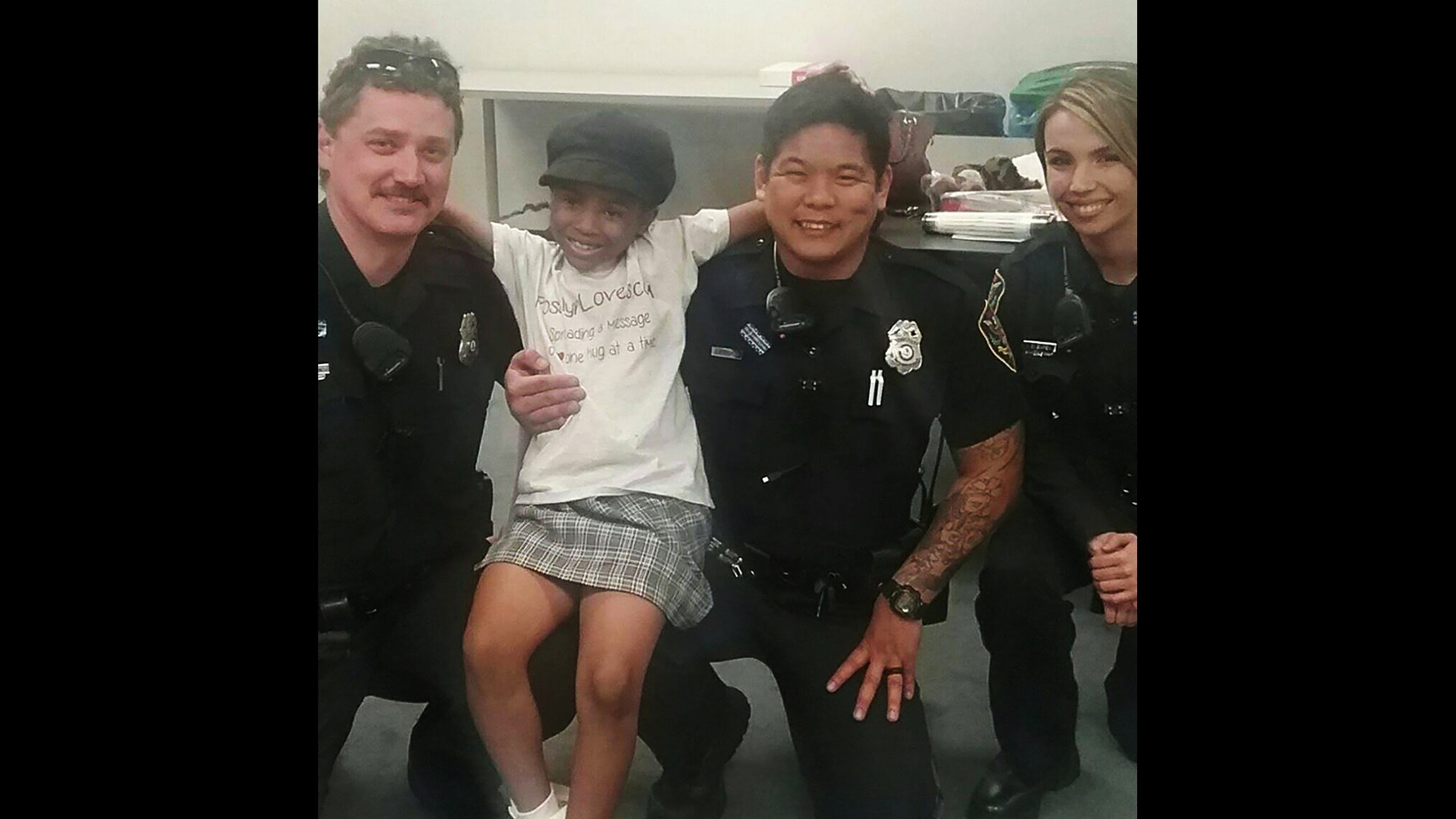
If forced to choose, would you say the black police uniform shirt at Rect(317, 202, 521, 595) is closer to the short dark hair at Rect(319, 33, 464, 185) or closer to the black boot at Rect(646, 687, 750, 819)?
the short dark hair at Rect(319, 33, 464, 185)

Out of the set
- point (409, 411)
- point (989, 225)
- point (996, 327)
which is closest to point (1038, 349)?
point (996, 327)

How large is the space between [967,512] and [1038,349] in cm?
22

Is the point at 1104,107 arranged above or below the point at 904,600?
above

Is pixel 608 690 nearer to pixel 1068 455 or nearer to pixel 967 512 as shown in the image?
pixel 967 512

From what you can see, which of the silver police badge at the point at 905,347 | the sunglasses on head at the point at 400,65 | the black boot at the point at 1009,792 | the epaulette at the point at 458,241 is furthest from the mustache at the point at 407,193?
the black boot at the point at 1009,792

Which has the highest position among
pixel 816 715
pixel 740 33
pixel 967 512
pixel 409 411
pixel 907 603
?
pixel 740 33

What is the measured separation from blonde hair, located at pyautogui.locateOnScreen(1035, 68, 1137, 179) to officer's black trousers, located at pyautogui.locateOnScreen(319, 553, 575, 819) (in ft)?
2.91

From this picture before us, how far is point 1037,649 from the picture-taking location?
4.32 feet

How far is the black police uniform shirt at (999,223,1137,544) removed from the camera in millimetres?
1279

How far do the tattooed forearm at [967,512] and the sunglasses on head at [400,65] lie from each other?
2.56ft

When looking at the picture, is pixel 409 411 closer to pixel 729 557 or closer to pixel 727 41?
pixel 729 557
